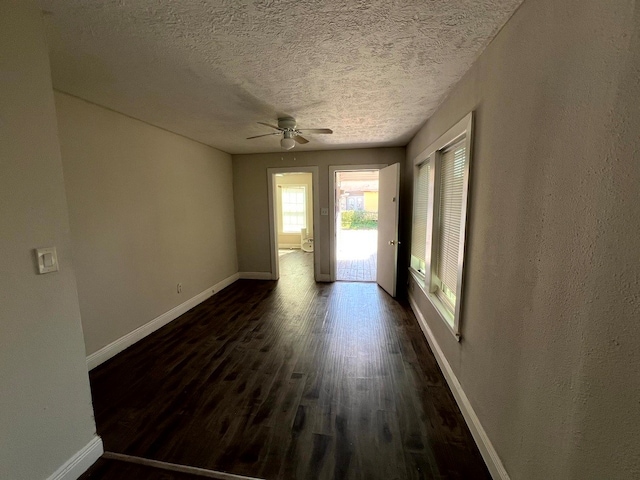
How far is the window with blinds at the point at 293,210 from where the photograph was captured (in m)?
8.21

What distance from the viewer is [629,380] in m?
0.67

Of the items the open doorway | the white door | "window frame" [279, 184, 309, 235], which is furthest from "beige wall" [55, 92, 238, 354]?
"window frame" [279, 184, 309, 235]

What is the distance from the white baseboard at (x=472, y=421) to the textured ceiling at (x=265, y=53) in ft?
7.08

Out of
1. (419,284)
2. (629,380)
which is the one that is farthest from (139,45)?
(419,284)

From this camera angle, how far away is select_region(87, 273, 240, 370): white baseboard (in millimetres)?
2293

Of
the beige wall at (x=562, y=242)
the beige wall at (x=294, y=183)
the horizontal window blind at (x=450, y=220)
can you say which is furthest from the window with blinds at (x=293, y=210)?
the beige wall at (x=562, y=242)

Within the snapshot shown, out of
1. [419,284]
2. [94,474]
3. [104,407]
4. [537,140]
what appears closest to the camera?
[537,140]

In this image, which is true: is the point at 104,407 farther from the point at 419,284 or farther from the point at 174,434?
the point at 419,284

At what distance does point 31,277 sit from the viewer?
118 centimetres

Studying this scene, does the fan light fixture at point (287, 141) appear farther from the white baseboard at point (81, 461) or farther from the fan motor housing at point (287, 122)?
the white baseboard at point (81, 461)

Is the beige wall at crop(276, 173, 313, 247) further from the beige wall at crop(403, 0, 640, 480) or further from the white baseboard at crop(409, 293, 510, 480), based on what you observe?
the beige wall at crop(403, 0, 640, 480)

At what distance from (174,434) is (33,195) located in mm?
1531

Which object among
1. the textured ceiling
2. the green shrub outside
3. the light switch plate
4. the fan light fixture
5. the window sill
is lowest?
the window sill

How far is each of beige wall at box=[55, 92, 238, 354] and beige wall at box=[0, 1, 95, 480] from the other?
41.4 inches
